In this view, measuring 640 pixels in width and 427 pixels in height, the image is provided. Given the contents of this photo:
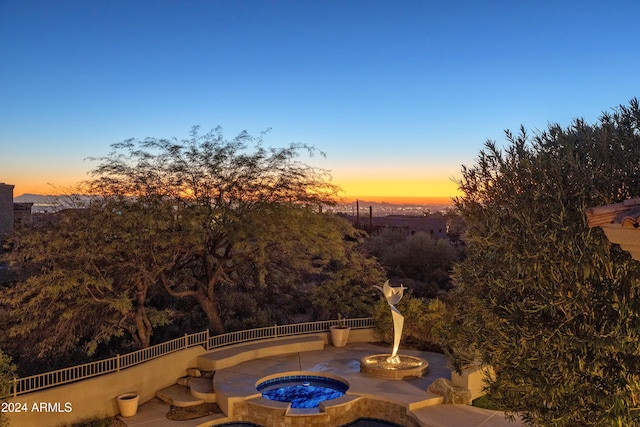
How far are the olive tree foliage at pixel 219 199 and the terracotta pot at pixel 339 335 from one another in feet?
7.97

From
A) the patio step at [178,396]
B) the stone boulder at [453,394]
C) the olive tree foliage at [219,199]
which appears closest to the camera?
the stone boulder at [453,394]

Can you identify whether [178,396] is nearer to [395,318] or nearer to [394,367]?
[394,367]

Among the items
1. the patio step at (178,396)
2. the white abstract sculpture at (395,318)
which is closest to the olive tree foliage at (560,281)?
the white abstract sculpture at (395,318)

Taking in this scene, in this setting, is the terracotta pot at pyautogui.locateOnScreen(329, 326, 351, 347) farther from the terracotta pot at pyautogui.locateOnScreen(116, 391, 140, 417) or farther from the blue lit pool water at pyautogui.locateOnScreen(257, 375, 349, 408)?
the terracotta pot at pyautogui.locateOnScreen(116, 391, 140, 417)

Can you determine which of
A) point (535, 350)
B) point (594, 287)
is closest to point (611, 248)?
point (594, 287)

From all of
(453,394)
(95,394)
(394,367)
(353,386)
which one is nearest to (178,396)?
(95,394)

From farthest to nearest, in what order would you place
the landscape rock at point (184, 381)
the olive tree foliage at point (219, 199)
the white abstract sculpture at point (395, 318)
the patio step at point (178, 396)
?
the olive tree foliage at point (219, 199) < the white abstract sculpture at point (395, 318) < the landscape rock at point (184, 381) < the patio step at point (178, 396)

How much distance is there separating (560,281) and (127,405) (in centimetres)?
919

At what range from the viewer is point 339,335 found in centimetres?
1495

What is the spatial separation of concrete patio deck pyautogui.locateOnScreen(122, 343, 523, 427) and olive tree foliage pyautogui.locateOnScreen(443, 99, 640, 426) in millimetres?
4023

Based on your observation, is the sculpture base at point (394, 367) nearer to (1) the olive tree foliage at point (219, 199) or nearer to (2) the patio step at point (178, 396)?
(1) the olive tree foliage at point (219, 199)

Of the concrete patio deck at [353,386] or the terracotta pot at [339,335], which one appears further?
the terracotta pot at [339,335]

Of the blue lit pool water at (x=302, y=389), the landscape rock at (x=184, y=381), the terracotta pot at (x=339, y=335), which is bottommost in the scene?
the blue lit pool water at (x=302, y=389)

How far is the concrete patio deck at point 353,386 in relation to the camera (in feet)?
32.2
